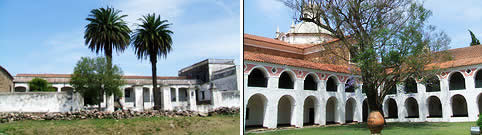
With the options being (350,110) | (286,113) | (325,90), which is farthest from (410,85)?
(286,113)

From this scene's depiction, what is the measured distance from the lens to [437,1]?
777 centimetres

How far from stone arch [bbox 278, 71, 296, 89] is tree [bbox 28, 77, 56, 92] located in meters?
11.2

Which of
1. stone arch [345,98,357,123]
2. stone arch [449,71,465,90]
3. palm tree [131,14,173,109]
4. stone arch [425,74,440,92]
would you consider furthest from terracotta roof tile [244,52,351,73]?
palm tree [131,14,173,109]

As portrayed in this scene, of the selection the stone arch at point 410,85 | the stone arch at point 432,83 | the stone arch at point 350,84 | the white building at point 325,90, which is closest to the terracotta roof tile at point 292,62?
the white building at point 325,90

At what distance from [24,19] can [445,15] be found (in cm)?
1127

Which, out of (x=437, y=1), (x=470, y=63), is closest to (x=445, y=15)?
(x=437, y=1)

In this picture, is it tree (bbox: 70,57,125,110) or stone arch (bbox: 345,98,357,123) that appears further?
tree (bbox: 70,57,125,110)

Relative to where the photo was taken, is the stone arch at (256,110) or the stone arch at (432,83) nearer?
the stone arch at (432,83)

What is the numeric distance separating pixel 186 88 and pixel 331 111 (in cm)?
972

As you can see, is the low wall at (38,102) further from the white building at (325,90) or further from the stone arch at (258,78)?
the stone arch at (258,78)

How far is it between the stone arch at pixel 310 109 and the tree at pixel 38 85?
11.5m

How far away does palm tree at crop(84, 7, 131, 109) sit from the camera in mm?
12953

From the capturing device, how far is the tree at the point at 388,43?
8.15 m

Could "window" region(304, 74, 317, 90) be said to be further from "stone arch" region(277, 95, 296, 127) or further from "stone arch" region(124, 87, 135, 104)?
Answer: "stone arch" region(124, 87, 135, 104)
